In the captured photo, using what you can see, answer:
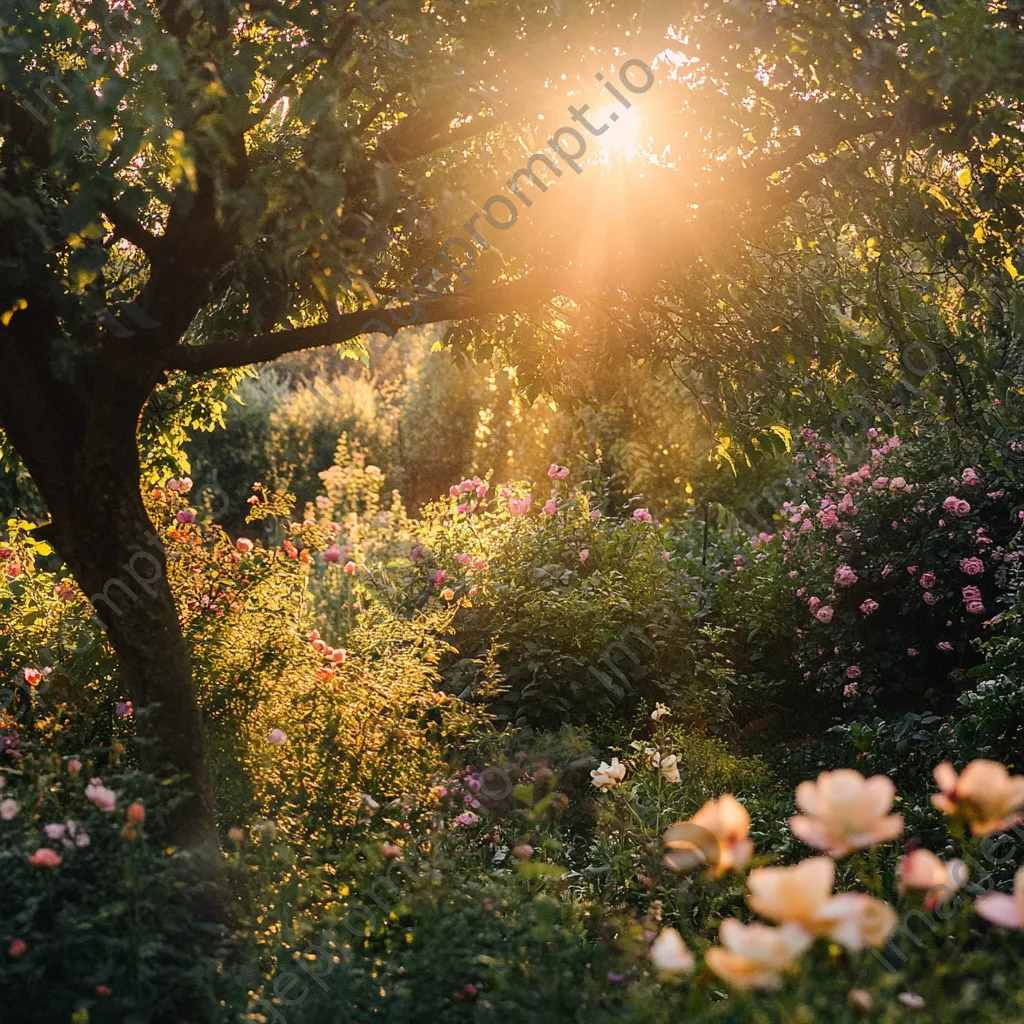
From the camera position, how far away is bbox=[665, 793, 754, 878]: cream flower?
5.84 feet

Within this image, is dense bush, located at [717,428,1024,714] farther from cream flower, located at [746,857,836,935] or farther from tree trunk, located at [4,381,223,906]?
cream flower, located at [746,857,836,935]

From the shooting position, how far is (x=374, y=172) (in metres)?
3.20

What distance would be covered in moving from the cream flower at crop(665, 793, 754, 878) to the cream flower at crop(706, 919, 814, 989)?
0.21m

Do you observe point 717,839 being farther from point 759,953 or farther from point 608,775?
point 608,775

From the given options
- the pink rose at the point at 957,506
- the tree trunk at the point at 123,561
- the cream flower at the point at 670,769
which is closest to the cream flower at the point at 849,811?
the tree trunk at the point at 123,561

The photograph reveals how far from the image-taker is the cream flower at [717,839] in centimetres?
178

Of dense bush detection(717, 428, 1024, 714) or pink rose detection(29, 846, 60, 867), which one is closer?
pink rose detection(29, 846, 60, 867)

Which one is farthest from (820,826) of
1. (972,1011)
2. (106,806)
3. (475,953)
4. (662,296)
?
(662,296)

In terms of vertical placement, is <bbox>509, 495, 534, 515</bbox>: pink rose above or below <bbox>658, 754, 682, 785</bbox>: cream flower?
above

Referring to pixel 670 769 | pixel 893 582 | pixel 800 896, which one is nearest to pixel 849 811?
pixel 800 896

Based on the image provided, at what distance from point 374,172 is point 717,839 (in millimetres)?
2204

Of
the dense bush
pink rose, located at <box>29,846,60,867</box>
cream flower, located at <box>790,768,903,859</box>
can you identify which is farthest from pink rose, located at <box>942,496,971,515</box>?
pink rose, located at <box>29,846,60,867</box>

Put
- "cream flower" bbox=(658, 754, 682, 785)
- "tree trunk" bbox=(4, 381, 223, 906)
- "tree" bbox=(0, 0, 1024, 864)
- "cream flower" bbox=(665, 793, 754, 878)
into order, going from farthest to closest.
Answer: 1. "cream flower" bbox=(658, 754, 682, 785)
2. "tree trunk" bbox=(4, 381, 223, 906)
3. "tree" bbox=(0, 0, 1024, 864)
4. "cream flower" bbox=(665, 793, 754, 878)

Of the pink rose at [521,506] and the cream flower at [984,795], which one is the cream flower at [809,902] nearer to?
the cream flower at [984,795]
